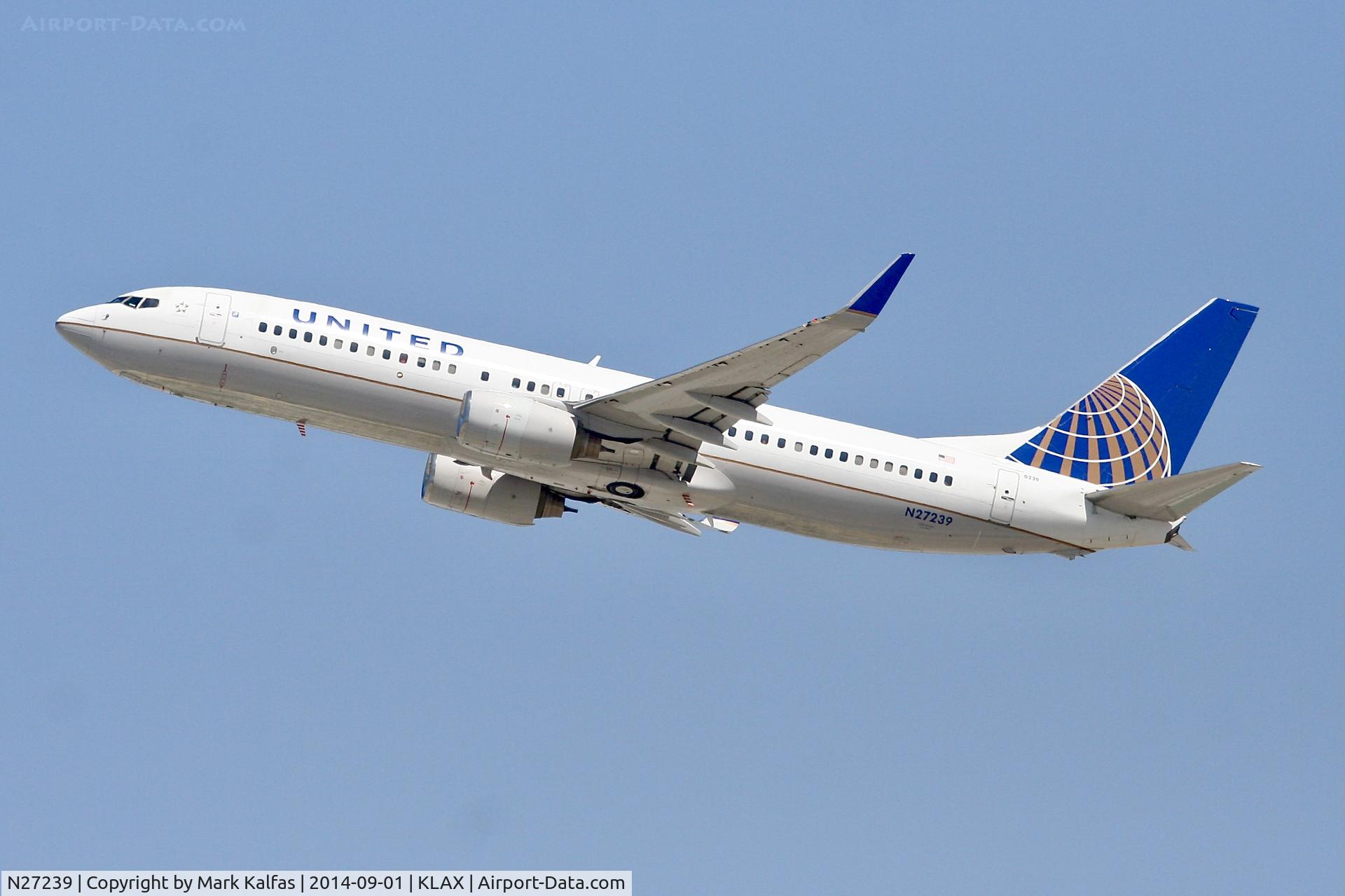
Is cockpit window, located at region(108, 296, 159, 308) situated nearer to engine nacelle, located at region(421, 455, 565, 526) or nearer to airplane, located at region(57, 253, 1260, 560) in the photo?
airplane, located at region(57, 253, 1260, 560)

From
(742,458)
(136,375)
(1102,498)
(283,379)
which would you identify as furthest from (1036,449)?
(136,375)

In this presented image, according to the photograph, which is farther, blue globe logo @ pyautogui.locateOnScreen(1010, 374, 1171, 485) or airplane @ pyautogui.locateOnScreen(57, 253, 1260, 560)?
blue globe logo @ pyautogui.locateOnScreen(1010, 374, 1171, 485)

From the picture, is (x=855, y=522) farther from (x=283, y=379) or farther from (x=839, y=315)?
(x=283, y=379)

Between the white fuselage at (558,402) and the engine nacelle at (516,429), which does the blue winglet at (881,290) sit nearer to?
the white fuselage at (558,402)

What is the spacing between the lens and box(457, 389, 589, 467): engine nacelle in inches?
1511

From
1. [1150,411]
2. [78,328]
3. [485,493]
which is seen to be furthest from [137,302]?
[1150,411]

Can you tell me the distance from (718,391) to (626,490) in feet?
15.2

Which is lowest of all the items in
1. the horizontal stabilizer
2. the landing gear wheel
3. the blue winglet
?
the landing gear wheel

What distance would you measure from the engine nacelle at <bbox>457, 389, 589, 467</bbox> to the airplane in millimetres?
48

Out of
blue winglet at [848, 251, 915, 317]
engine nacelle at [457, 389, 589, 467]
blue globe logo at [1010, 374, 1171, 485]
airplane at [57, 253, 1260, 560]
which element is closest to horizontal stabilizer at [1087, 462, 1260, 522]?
airplane at [57, 253, 1260, 560]

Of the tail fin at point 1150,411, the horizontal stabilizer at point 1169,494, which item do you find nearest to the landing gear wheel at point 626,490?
the tail fin at point 1150,411

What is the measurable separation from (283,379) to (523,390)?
6.23 metres

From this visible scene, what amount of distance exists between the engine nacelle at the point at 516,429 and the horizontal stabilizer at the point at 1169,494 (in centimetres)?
1515

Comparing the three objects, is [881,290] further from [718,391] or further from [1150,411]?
[1150,411]
